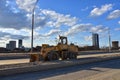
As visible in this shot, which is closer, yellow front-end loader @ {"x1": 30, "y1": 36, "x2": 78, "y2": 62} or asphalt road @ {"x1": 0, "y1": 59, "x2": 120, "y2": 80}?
asphalt road @ {"x1": 0, "y1": 59, "x2": 120, "y2": 80}

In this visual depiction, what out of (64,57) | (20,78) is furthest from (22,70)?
(64,57)

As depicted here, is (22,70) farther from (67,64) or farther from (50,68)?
(67,64)

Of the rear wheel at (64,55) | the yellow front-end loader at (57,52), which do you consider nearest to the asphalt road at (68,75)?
the yellow front-end loader at (57,52)

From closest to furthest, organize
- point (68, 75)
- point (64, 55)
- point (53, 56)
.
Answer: point (68, 75), point (53, 56), point (64, 55)

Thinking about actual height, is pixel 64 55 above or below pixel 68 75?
above

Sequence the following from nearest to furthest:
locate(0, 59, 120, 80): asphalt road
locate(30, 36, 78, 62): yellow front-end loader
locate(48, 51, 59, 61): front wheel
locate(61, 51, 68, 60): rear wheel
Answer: locate(0, 59, 120, 80): asphalt road, locate(30, 36, 78, 62): yellow front-end loader, locate(48, 51, 59, 61): front wheel, locate(61, 51, 68, 60): rear wheel

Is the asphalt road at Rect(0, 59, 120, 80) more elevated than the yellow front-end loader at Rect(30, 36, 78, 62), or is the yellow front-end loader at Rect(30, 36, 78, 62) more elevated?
the yellow front-end loader at Rect(30, 36, 78, 62)

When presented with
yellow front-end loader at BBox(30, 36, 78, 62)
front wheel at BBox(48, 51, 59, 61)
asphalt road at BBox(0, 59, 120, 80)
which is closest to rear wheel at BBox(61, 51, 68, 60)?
yellow front-end loader at BBox(30, 36, 78, 62)

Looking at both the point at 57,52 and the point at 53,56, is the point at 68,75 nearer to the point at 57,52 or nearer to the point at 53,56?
the point at 53,56

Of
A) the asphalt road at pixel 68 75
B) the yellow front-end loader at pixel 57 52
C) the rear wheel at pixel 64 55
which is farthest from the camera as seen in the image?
the rear wheel at pixel 64 55

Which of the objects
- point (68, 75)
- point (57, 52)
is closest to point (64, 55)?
point (57, 52)

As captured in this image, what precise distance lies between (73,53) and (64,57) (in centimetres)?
266

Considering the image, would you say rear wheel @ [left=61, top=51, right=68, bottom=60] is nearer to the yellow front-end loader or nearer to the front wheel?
the yellow front-end loader

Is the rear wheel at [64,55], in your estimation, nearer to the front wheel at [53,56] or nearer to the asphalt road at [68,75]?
the front wheel at [53,56]
